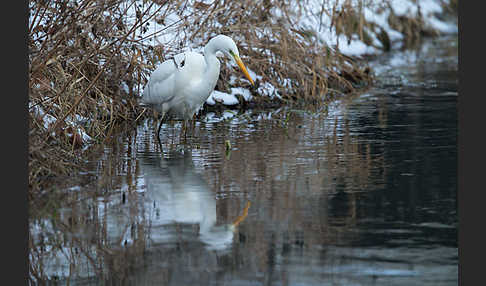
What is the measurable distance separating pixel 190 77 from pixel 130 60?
175cm

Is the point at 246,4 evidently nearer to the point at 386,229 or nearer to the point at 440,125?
the point at 440,125

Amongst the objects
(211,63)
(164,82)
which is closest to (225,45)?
(211,63)

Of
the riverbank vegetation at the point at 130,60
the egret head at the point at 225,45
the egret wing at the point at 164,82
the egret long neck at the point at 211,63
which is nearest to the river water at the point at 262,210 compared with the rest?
the riverbank vegetation at the point at 130,60

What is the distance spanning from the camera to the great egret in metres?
9.95

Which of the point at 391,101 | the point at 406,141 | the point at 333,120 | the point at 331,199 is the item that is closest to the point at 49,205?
the point at 331,199

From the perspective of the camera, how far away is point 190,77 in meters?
10.1

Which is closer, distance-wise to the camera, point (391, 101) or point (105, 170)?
point (105, 170)

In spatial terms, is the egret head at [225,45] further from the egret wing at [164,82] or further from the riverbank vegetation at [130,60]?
the riverbank vegetation at [130,60]

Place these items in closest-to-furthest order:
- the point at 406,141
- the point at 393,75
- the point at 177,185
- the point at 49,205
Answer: the point at 49,205 → the point at 177,185 → the point at 406,141 → the point at 393,75

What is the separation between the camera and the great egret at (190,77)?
392 inches

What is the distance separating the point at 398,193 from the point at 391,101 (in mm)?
6596

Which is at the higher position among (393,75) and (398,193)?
(393,75)

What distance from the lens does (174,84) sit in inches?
402

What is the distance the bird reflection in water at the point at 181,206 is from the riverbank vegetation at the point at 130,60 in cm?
85
